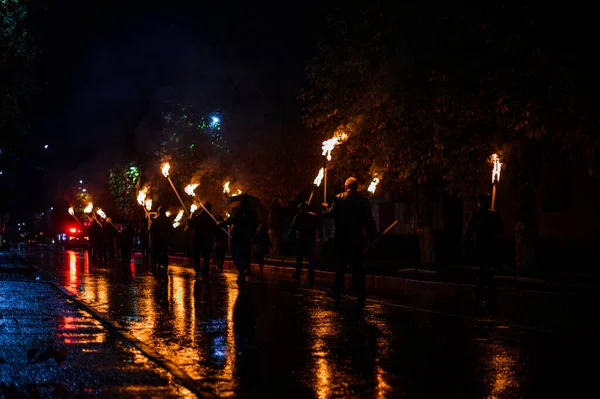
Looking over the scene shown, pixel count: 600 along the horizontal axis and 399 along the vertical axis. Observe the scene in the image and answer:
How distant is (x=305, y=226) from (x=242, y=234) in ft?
4.70

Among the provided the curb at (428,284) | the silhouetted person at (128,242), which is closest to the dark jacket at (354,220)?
the curb at (428,284)

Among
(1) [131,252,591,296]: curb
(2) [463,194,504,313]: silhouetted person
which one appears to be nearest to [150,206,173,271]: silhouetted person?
(1) [131,252,591,296]: curb

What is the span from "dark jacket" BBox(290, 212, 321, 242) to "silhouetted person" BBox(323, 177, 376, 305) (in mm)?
Answer: 5925

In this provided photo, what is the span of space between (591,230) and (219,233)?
1318cm

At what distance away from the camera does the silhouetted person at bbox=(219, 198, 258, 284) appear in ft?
59.0

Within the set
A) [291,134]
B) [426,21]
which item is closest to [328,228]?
[291,134]

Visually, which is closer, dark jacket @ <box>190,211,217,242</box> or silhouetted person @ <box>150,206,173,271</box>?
dark jacket @ <box>190,211,217,242</box>

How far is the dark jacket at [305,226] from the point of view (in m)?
18.2

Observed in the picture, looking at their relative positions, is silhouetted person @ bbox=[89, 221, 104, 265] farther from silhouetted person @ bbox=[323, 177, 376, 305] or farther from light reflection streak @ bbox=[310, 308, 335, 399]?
silhouetted person @ bbox=[323, 177, 376, 305]

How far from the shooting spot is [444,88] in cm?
1861

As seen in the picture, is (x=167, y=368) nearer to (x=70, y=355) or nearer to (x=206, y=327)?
(x=70, y=355)

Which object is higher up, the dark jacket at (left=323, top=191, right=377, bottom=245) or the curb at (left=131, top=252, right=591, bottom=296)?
the dark jacket at (left=323, top=191, right=377, bottom=245)

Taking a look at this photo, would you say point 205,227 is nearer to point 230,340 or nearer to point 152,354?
point 230,340

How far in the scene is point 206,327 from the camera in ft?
33.7
